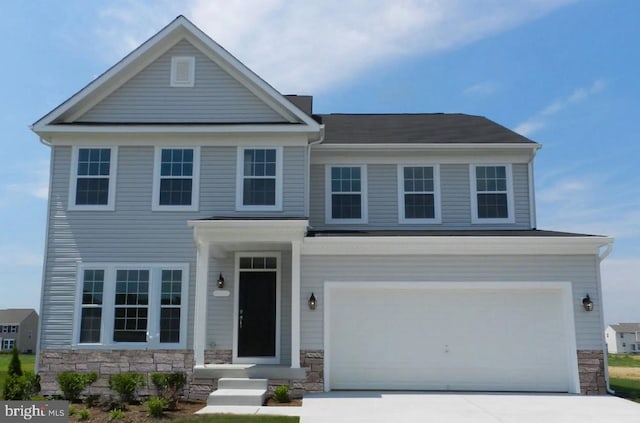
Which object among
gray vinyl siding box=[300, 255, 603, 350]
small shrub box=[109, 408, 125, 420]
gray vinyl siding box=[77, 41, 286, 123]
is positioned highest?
gray vinyl siding box=[77, 41, 286, 123]

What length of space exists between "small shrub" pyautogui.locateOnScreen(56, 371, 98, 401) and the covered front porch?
2.20 metres

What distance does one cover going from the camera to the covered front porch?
40.1 feet

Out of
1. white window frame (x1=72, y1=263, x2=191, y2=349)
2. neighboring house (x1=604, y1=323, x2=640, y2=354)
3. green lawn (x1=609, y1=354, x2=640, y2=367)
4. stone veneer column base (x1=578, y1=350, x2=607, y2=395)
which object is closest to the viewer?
stone veneer column base (x1=578, y1=350, x2=607, y2=395)

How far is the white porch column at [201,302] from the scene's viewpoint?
12.2 metres

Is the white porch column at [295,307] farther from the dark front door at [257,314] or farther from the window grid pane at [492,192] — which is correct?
the window grid pane at [492,192]

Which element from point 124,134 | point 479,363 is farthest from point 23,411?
point 479,363

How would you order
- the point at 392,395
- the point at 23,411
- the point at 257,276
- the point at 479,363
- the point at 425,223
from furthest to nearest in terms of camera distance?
the point at 425,223, the point at 257,276, the point at 479,363, the point at 392,395, the point at 23,411

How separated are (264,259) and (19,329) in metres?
59.2

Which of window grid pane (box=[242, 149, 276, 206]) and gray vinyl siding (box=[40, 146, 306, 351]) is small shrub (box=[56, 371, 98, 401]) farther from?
window grid pane (box=[242, 149, 276, 206])

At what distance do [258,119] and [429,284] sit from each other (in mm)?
5737

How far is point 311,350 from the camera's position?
1224 cm

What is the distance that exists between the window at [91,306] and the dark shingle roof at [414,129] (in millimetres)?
6669

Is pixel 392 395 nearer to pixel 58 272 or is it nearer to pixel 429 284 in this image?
pixel 429 284

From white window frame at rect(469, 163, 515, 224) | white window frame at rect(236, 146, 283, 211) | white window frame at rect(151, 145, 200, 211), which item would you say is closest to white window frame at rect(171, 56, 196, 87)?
white window frame at rect(151, 145, 200, 211)
